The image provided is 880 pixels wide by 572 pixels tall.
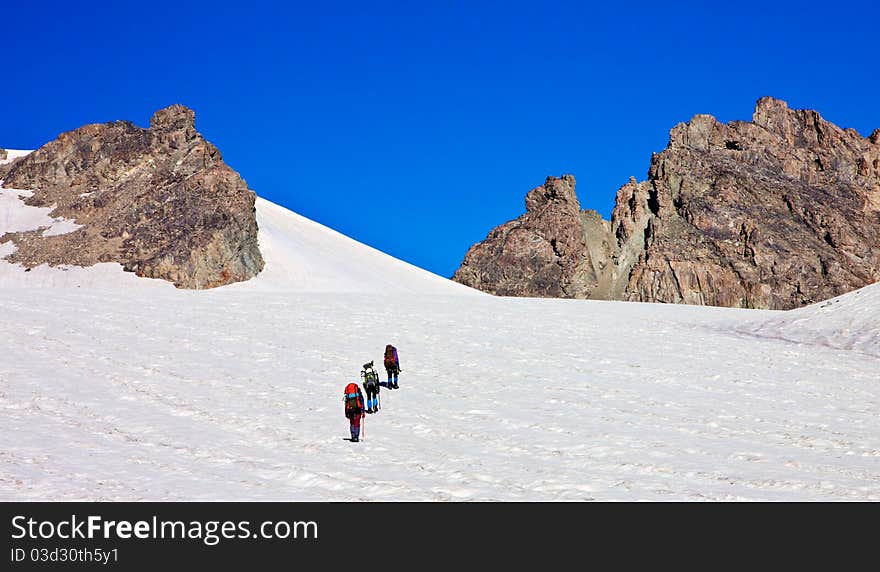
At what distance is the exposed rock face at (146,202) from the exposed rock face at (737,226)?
54.0 m

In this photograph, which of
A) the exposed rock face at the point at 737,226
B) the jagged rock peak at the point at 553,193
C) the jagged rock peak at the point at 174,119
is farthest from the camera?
the jagged rock peak at the point at 553,193

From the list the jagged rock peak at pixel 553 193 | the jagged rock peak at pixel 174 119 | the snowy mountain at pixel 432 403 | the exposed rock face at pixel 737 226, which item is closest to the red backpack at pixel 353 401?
the snowy mountain at pixel 432 403

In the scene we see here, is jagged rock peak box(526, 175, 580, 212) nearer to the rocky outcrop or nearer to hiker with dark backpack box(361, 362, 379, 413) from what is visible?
the rocky outcrop

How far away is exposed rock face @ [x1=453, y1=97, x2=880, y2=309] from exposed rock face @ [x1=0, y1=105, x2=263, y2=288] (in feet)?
177

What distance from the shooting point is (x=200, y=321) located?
97.1 feet

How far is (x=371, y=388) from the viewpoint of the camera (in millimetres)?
17562

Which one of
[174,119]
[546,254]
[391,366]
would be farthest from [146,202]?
[546,254]

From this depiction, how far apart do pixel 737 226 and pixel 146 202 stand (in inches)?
3257

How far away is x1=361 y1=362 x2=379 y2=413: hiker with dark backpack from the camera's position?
17562 millimetres

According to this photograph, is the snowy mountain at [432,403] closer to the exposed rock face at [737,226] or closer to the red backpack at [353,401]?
the red backpack at [353,401]

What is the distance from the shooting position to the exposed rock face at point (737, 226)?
383 ft

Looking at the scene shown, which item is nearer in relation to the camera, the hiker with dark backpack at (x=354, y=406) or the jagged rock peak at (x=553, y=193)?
the hiker with dark backpack at (x=354, y=406)
